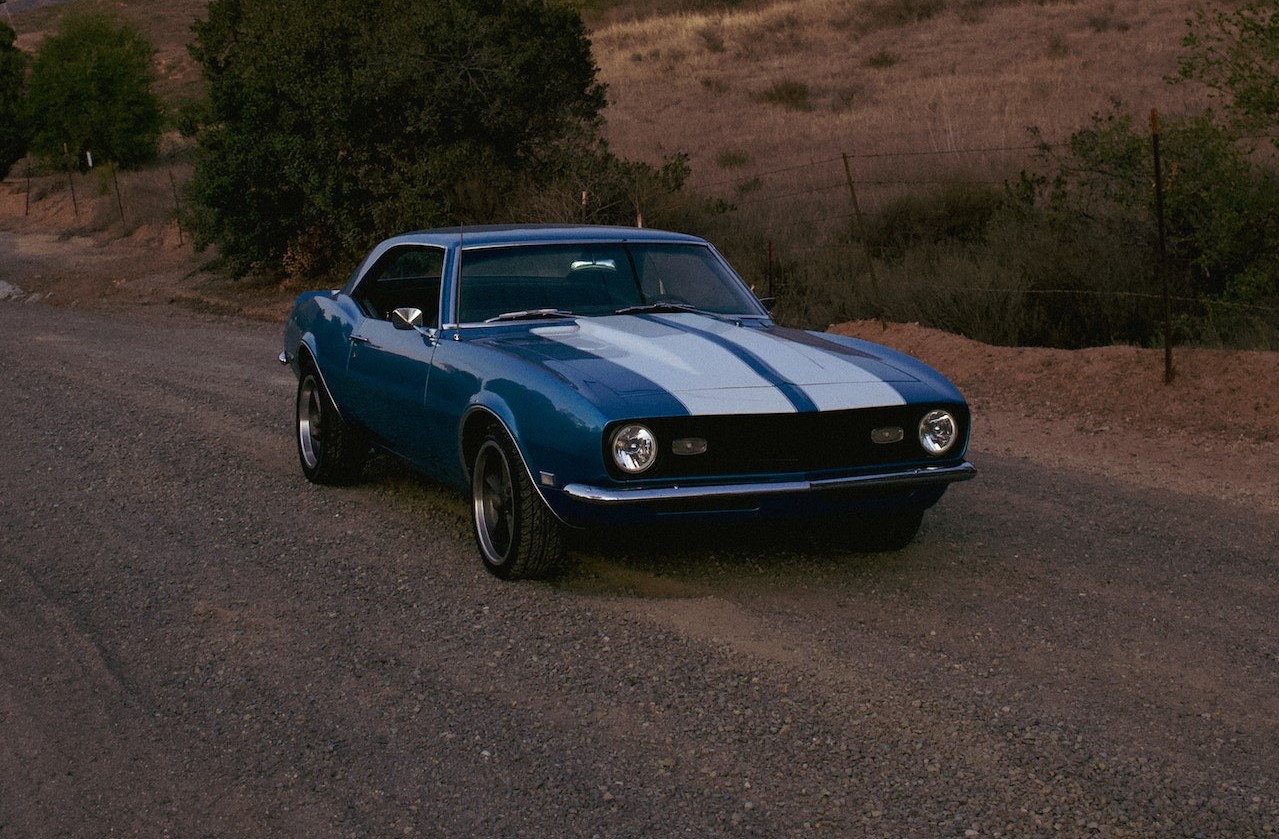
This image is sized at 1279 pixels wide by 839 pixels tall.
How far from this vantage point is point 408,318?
6.39 meters

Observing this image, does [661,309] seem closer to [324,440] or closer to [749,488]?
[749,488]

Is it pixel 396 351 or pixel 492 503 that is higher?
pixel 396 351

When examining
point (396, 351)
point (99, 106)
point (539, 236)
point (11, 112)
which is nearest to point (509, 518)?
point (396, 351)

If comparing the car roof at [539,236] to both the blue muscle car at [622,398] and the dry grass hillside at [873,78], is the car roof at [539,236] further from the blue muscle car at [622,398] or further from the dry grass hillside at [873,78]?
the dry grass hillside at [873,78]

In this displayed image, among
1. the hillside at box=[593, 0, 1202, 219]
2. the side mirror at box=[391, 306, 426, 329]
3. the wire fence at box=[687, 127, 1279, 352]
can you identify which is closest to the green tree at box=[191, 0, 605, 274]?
the wire fence at box=[687, 127, 1279, 352]

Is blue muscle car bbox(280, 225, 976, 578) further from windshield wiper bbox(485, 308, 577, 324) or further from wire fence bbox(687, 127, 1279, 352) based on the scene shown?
wire fence bbox(687, 127, 1279, 352)

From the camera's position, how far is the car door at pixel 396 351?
6.50 m

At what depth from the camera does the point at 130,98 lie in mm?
42594

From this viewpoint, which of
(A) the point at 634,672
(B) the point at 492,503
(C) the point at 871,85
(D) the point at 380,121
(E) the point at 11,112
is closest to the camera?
(A) the point at 634,672

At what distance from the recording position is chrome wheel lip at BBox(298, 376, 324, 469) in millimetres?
7867

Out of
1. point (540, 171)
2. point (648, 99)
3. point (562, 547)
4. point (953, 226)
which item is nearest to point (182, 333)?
point (540, 171)

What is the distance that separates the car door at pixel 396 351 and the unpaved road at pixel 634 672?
497 millimetres

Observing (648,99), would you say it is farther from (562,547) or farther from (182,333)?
(562,547)

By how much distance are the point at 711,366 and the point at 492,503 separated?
3.71ft
